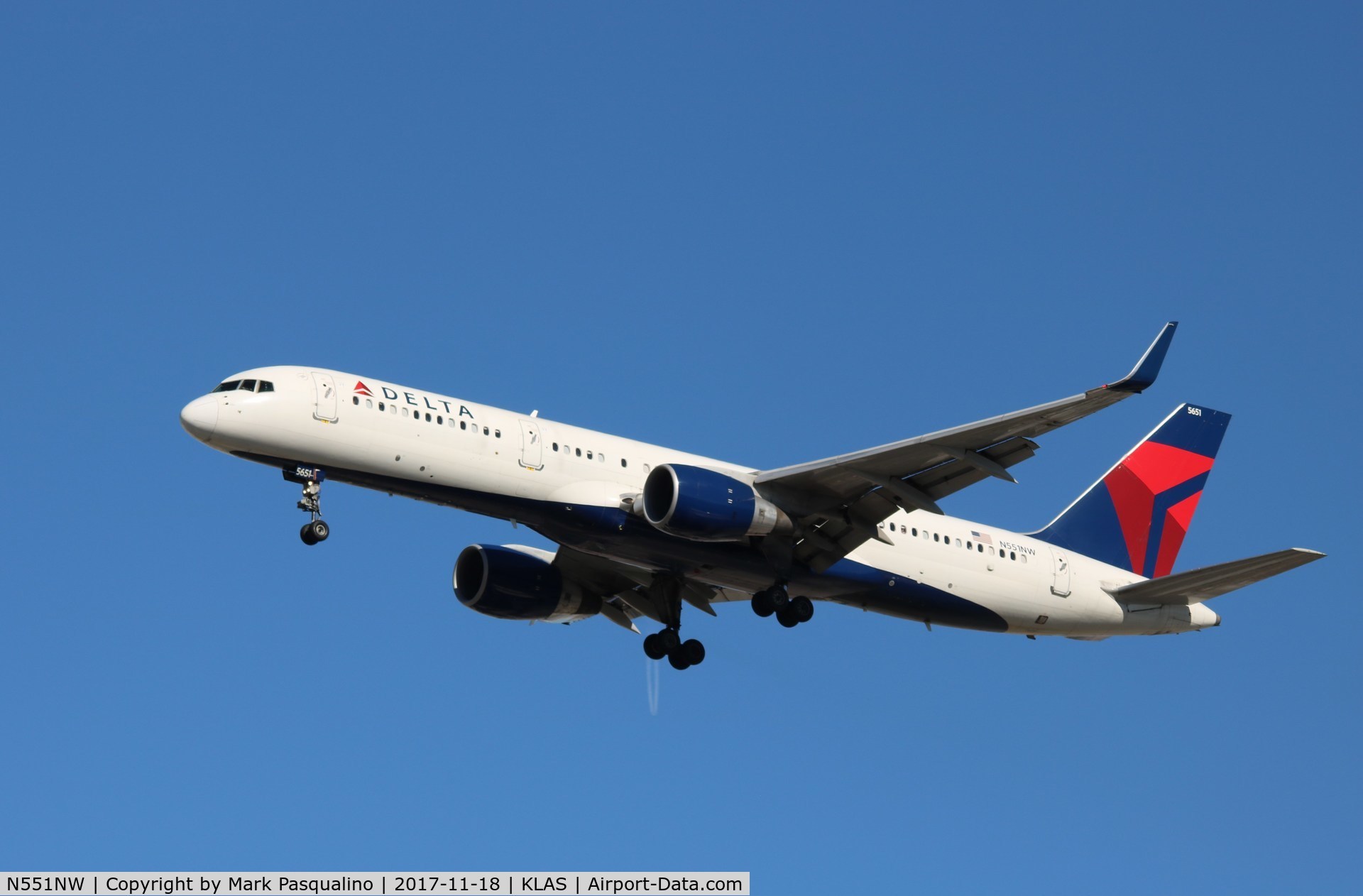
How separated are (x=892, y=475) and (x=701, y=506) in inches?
156

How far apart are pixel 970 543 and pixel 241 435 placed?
16.2 meters

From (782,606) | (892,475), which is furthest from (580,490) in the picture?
(892,475)

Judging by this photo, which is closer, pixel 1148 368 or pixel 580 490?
pixel 1148 368

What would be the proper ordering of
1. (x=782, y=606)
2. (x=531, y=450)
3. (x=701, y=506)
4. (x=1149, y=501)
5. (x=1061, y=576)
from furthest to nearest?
(x=1149, y=501), (x=1061, y=576), (x=782, y=606), (x=531, y=450), (x=701, y=506)

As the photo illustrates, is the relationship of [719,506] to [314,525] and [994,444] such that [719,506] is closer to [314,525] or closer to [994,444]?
[994,444]

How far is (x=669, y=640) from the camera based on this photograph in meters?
38.6

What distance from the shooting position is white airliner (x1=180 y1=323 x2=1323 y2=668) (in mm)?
32344

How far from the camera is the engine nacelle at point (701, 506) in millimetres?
32906

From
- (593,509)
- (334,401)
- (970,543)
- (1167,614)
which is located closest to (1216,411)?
Result: (1167,614)

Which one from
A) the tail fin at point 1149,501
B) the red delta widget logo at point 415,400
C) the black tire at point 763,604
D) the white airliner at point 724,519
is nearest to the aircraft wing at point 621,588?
the white airliner at point 724,519

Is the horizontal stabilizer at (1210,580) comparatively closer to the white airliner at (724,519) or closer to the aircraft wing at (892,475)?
the white airliner at (724,519)

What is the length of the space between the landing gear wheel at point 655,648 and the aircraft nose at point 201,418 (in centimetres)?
1163

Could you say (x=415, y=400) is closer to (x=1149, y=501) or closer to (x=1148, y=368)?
(x=1148, y=368)

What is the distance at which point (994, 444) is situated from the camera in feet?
106
